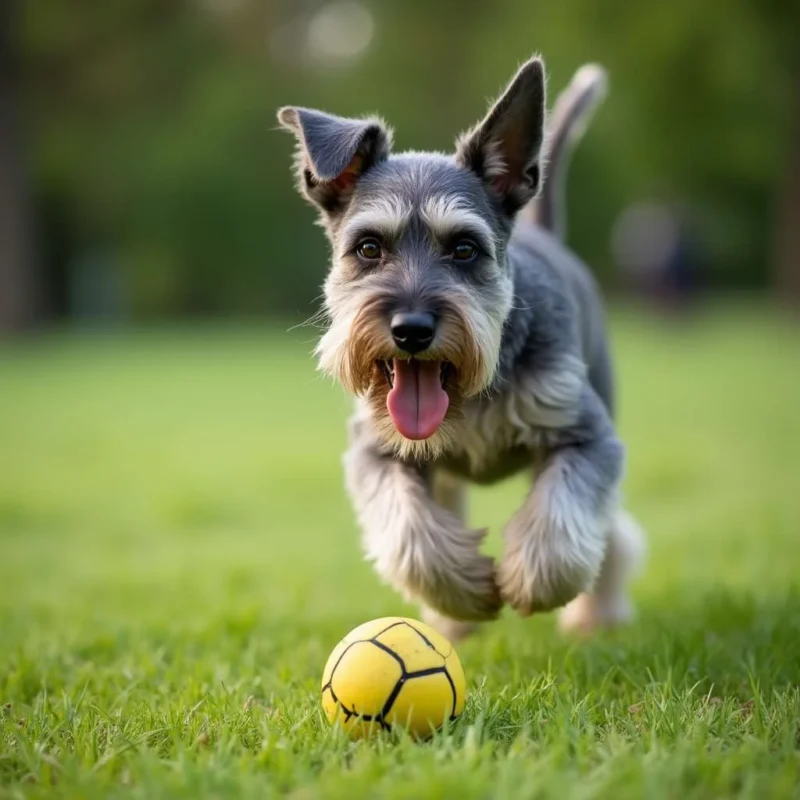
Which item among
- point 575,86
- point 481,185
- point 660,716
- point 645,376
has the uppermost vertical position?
point 575,86

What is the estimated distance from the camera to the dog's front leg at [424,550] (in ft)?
14.6

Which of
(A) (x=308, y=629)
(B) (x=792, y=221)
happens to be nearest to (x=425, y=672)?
(A) (x=308, y=629)

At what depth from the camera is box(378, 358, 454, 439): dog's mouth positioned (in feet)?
14.0

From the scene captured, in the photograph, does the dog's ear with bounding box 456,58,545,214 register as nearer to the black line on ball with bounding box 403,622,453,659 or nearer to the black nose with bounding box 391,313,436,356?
the black nose with bounding box 391,313,436,356

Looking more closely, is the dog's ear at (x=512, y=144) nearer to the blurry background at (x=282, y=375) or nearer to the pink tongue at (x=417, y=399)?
the pink tongue at (x=417, y=399)

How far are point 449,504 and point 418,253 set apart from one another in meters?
1.87

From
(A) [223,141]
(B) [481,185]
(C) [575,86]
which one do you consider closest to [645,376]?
(C) [575,86]

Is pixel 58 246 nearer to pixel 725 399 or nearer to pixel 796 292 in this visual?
pixel 796 292

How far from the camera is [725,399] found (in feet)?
53.1

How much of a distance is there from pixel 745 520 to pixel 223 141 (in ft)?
112

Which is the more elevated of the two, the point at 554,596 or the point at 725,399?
the point at 554,596

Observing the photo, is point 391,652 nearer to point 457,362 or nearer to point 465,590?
point 465,590

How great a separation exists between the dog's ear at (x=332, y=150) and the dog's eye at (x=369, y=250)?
30 cm

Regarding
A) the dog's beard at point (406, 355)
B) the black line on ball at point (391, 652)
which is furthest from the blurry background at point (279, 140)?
the black line on ball at point (391, 652)
